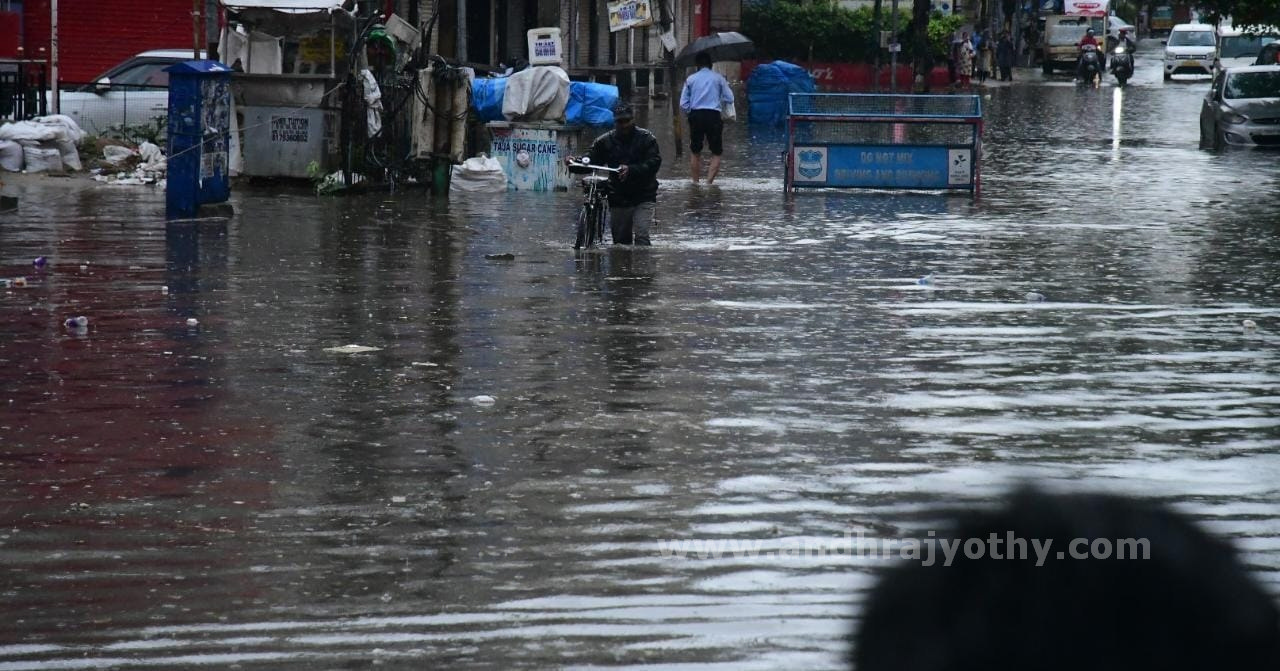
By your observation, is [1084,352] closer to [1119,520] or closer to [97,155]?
[1119,520]

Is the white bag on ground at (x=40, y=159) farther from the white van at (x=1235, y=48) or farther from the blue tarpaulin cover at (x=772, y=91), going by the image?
the white van at (x=1235, y=48)

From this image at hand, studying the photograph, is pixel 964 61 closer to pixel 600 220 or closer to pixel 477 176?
pixel 477 176

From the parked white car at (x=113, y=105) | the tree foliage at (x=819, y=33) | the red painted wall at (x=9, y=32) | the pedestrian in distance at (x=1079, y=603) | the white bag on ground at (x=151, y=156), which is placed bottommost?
the pedestrian in distance at (x=1079, y=603)

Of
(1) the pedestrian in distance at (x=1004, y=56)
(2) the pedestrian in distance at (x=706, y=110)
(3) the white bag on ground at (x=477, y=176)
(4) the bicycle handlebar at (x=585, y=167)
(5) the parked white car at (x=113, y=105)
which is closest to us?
(4) the bicycle handlebar at (x=585, y=167)

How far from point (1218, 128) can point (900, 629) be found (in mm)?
30245

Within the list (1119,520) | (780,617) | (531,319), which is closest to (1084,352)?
(531,319)

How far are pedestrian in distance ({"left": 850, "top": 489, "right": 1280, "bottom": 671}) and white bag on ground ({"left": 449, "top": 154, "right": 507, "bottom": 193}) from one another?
20.2 meters

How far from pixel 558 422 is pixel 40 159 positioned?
15747mm

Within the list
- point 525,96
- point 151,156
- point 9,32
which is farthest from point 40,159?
point 9,32

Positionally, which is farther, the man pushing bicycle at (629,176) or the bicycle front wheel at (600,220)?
the bicycle front wheel at (600,220)

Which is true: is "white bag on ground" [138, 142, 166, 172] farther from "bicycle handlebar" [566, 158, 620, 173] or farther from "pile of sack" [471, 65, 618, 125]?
"bicycle handlebar" [566, 158, 620, 173]

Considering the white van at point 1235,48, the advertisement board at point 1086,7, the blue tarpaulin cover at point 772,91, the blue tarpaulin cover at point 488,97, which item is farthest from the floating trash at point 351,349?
the advertisement board at point 1086,7

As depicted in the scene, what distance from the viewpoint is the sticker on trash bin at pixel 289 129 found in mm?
21016

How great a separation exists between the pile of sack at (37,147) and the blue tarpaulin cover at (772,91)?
62.9 ft
